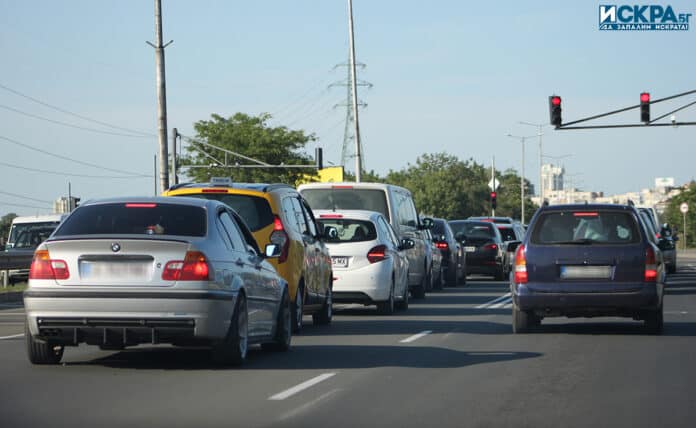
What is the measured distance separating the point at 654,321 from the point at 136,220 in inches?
291

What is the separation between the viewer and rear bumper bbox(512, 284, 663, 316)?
53.2 feet

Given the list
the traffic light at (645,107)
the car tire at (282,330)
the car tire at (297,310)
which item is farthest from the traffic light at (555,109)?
the car tire at (282,330)

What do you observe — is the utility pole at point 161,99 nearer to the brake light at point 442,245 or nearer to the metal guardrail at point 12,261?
the metal guardrail at point 12,261

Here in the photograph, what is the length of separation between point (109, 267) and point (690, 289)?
21.8m

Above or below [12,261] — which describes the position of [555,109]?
above

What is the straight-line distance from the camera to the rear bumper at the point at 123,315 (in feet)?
37.2

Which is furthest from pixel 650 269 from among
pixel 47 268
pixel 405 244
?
pixel 47 268

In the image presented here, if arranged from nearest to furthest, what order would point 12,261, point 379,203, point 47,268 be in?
point 47,268
point 379,203
point 12,261

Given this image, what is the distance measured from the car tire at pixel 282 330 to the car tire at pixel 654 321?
4.91m

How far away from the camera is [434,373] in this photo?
39.6ft

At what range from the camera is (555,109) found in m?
42.5

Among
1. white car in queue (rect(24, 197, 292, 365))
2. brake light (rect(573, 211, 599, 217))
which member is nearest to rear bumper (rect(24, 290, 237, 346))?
white car in queue (rect(24, 197, 292, 365))

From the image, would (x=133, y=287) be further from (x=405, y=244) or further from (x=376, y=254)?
(x=405, y=244)

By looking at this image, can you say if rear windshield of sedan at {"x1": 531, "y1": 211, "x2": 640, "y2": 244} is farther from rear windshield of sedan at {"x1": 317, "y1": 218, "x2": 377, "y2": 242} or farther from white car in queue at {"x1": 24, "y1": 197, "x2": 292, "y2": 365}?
white car in queue at {"x1": 24, "y1": 197, "x2": 292, "y2": 365}
